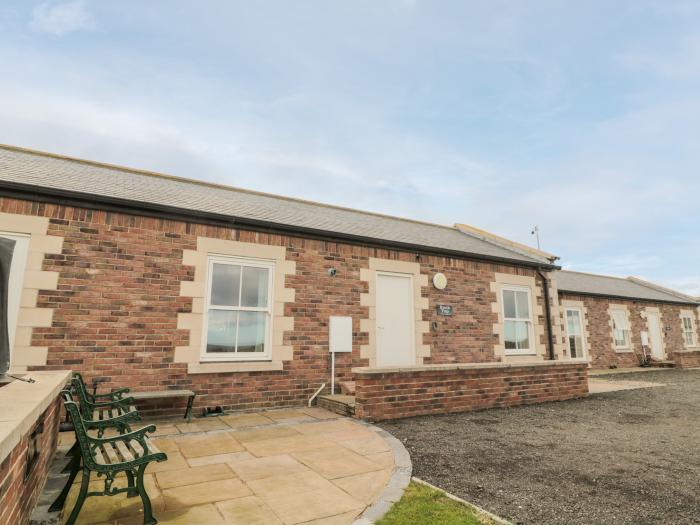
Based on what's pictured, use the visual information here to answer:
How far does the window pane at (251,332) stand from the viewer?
7.74 m

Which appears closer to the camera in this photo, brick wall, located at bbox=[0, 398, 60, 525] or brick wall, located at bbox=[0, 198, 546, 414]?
brick wall, located at bbox=[0, 398, 60, 525]

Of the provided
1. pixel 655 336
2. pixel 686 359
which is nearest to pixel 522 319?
pixel 686 359

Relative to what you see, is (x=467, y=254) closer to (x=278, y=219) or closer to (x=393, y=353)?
(x=393, y=353)

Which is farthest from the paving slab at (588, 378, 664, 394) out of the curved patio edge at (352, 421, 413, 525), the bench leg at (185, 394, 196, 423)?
the bench leg at (185, 394, 196, 423)

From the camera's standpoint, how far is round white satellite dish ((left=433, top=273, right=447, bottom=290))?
32.7 feet

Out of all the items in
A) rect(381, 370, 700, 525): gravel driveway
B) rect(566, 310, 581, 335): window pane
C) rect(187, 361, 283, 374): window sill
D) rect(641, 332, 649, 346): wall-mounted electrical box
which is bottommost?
rect(381, 370, 700, 525): gravel driveway

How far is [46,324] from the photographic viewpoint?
244 inches

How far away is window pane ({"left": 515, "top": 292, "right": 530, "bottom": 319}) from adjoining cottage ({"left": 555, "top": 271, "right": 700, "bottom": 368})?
18.5 feet

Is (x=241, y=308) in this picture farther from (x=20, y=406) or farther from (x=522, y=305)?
(x=522, y=305)

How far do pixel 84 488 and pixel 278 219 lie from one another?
21.1 ft

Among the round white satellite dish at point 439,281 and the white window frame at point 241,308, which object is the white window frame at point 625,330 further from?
the white window frame at point 241,308

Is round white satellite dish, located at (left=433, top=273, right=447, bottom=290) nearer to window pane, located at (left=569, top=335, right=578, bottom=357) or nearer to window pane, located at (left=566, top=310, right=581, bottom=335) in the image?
window pane, located at (left=566, top=310, right=581, bottom=335)

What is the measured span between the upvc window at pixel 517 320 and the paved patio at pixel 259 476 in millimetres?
6534

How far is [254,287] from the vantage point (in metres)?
7.98
